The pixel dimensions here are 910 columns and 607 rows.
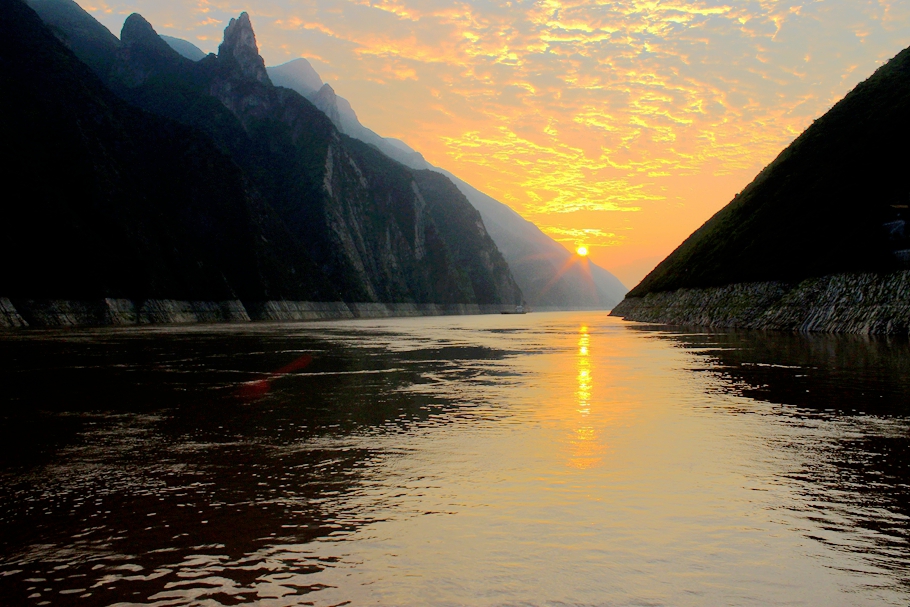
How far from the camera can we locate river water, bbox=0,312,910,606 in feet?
21.6

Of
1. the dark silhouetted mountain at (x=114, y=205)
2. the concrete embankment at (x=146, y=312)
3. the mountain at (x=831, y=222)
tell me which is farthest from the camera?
the dark silhouetted mountain at (x=114, y=205)

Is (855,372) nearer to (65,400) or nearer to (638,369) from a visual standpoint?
(638,369)

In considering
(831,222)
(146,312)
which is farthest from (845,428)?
(146,312)

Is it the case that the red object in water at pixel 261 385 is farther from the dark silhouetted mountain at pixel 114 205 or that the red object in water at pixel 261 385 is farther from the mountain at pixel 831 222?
the dark silhouetted mountain at pixel 114 205

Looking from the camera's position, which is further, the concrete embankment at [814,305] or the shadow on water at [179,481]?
the concrete embankment at [814,305]

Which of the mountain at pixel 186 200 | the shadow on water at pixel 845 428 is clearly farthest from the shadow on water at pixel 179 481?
the mountain at pixel 186 200

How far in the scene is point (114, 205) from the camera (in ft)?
341

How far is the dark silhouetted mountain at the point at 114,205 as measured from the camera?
84750 mm

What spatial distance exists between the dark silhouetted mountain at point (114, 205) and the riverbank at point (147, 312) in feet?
4.60

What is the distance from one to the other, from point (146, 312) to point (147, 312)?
0.64ft

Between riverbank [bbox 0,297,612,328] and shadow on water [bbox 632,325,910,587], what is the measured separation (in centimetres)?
6875

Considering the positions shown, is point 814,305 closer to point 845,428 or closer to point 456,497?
point 845,428

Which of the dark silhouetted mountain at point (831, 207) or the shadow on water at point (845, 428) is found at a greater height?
the dark silhouetted mountain at point (831, 207)

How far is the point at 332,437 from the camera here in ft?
47.0
